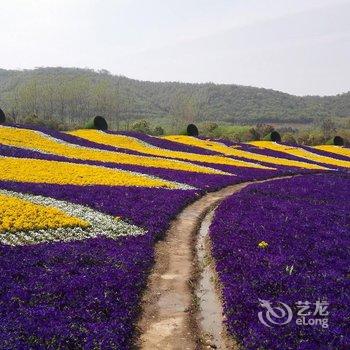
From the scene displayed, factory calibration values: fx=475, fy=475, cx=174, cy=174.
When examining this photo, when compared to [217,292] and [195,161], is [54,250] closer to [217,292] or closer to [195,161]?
[217,292]

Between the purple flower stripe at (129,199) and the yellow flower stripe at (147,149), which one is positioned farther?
the yellow flower stripe at (147,149)

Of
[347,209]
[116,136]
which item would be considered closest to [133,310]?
[347,209]

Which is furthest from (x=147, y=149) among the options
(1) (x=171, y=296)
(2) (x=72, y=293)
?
(2) (x=72, y=293)

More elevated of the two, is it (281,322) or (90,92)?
(90,92)

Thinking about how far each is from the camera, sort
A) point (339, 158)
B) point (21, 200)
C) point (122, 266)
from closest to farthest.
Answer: point (122, 266) < point (21, 200) < point (339, 158)

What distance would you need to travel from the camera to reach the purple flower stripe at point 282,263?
11586 mm

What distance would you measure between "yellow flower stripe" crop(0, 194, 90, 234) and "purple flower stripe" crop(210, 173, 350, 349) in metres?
6.69

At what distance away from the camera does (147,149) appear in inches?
2365

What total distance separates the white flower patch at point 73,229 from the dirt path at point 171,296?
2037 millimetres

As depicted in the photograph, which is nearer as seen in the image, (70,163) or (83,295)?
(83,295)

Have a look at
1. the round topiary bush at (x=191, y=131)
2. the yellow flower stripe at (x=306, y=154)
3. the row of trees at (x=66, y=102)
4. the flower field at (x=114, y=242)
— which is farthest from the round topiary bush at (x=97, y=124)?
the row of trees at (x=66, y=102)

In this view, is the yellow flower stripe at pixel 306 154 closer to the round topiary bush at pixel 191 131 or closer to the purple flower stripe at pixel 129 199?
the round topiary bush at pixel 191 131

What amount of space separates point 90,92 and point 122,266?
7129 inches

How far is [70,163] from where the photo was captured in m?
39.9
